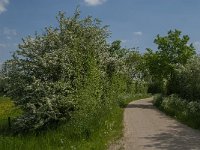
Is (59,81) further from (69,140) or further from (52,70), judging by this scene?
(69,140)

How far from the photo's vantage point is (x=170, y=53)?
1517 inches

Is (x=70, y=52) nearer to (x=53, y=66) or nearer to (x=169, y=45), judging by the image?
(x=53, y=66)

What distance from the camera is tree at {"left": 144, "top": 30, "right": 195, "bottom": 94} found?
124 feet

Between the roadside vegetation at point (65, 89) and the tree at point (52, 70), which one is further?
the tree at point (52, 70)

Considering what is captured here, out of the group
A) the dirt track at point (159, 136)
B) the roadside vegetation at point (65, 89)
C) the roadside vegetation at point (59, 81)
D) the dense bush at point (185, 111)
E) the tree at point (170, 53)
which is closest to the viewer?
the dirt track at point (159, 136)

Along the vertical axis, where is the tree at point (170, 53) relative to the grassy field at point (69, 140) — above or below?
above

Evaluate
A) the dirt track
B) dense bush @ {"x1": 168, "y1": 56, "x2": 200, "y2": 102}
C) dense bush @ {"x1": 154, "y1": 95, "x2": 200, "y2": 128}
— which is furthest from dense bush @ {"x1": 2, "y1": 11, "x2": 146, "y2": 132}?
dense bush @ {"x1": 168, "y1": 56, "x2": 200, "y2": 102}

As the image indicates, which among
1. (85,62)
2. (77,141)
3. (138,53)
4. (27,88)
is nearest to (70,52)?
(85,62)

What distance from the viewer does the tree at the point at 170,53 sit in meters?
37.8

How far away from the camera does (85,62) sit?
69.3ft

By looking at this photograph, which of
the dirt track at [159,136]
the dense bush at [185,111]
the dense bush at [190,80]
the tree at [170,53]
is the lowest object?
the dirt track at [159,136]

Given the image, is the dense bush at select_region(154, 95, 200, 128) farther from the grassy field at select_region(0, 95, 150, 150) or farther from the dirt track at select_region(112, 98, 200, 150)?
the grassy field at select_region(0, 95, 150, 150)

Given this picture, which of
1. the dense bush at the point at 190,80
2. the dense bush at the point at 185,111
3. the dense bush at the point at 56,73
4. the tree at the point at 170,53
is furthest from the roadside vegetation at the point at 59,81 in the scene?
the tree at the point at 170,53

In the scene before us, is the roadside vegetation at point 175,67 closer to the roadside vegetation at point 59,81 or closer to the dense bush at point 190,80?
the dense bush at point 190,80
